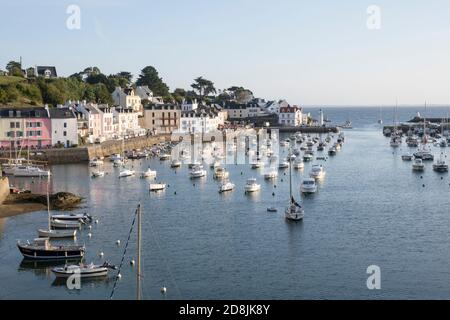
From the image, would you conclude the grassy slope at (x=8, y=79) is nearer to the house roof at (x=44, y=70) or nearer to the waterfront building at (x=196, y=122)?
the house roof at (x=44, y=70)

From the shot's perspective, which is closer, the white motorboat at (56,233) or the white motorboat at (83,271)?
the white motorboat at (83,271)

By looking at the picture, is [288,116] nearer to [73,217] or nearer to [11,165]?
[11,165]

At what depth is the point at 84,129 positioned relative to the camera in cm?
5291

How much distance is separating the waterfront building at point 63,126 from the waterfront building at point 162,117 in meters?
22.7

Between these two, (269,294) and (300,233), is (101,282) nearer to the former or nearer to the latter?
(269,294)

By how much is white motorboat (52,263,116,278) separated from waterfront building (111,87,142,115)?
54.4 meters

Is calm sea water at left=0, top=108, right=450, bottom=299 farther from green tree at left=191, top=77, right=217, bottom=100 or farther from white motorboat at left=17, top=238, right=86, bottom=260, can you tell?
green tree at left=191, top=77, right=217, bottom=100

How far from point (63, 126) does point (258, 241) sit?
3168 centimetres

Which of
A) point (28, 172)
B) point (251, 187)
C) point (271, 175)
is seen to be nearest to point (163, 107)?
point (28, 172)

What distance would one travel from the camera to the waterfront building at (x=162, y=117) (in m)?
71.6

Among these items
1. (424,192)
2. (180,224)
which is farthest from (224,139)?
(180,224)

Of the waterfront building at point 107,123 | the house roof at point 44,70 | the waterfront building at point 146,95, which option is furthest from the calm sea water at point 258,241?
the waterfront building at point 146,95

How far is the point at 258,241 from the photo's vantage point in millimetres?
20422

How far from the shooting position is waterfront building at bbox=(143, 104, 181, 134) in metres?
71.6
